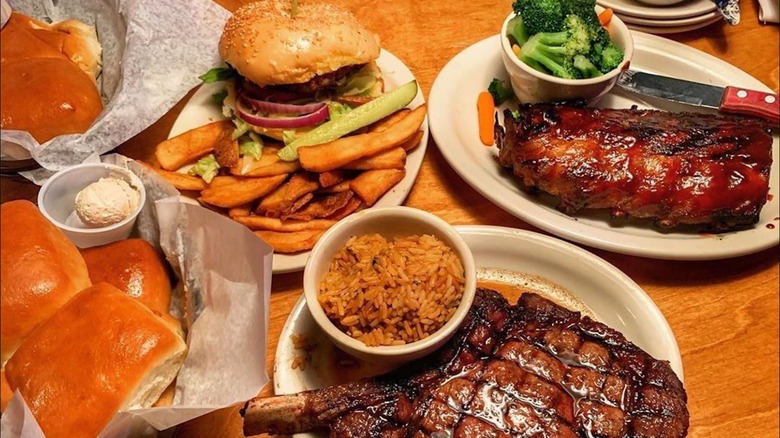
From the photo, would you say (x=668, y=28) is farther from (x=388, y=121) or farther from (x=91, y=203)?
(x=91, y=203)

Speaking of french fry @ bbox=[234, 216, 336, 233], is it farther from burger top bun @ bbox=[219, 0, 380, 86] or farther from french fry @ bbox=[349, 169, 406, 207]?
burger top bun @ bbox=[219, 0, 380, 86]

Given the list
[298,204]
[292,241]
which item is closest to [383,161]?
[298,204]

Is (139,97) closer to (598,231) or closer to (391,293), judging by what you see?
(391,293)

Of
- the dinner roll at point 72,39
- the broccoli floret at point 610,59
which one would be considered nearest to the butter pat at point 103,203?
the dinner roll at point 72,39

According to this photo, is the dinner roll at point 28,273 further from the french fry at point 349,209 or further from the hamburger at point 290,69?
the hamburger at point 290,69

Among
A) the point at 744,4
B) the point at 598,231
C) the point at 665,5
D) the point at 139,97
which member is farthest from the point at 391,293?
the point at 744,4
